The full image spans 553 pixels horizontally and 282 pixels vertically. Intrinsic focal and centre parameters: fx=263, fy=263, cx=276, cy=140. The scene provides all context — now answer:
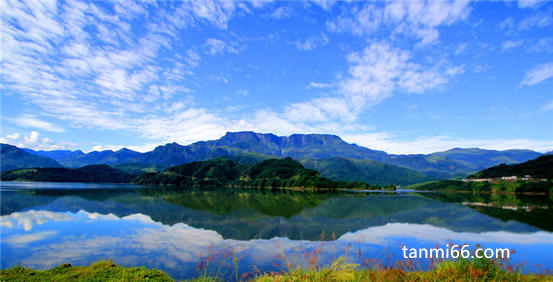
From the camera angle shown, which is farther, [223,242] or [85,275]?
[223,242]

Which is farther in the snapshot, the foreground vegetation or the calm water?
the calm water

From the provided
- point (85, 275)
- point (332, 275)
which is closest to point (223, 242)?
point (85, 275)

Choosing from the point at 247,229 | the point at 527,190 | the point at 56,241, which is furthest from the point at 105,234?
the point at 527,190

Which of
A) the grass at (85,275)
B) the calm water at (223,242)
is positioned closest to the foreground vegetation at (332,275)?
the grass at (85,275)

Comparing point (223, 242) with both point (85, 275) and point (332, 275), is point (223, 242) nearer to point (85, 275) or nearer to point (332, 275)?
point (85, 275)

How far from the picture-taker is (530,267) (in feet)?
53.9

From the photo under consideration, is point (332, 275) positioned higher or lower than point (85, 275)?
higher

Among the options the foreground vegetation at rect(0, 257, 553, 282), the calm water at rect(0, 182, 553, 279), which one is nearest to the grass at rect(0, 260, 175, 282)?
the foreground vegetation at rect(0, 257, 553, 282)

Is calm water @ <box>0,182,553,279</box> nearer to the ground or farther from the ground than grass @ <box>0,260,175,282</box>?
nearer to the ground

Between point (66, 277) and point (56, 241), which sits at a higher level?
point (66, 277)

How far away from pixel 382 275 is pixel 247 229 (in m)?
18.2

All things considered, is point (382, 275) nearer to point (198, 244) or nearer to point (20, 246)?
point (198, 244)

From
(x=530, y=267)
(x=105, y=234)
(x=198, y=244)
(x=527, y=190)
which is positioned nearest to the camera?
(x=530, y=267)

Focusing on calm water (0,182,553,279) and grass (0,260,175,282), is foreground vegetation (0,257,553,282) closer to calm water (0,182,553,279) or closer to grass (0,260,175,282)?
grass (0,260,175,282)
